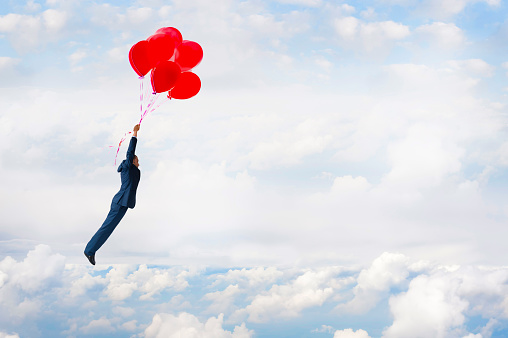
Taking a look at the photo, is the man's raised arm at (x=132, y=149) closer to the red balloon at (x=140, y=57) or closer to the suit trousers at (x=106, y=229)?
the suit trousers at (x=106, y=229)

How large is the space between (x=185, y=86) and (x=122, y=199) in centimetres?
351

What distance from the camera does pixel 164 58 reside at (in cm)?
1364

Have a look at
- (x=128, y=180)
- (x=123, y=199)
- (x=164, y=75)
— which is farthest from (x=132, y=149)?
(x=164, y=75)

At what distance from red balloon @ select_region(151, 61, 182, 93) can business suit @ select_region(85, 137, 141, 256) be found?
1484 mm

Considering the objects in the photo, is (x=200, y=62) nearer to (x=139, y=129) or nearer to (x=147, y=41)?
(x=147, y=41)

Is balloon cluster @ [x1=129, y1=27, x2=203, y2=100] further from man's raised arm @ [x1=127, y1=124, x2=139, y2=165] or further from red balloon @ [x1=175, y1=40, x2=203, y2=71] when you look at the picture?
man's raised arm @ [x1=127, y1=124, x2=139, y2=165]

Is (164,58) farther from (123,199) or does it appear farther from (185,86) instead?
(123,199)

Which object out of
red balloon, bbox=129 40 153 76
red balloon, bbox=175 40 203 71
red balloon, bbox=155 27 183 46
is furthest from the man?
red balloon, bbox=155 27 183 46

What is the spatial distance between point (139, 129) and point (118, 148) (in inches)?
28.5

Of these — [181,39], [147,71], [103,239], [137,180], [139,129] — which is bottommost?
[103,239]

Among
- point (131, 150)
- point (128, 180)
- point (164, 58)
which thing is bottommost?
point (128, 180)

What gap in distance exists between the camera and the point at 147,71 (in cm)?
1366

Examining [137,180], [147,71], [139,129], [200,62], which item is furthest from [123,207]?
[200,62]

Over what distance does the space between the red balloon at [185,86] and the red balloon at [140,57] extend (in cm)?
108
